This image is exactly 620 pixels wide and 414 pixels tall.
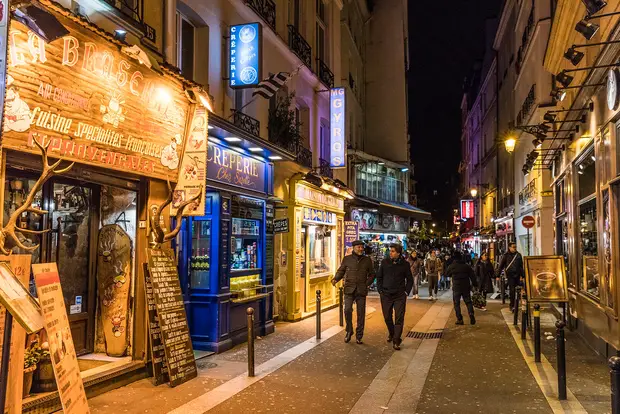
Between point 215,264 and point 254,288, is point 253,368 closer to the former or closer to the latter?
point 215,264

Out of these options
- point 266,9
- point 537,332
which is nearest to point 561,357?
point 537,332

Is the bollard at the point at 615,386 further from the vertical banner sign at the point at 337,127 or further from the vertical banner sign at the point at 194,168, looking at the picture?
the vertical banner sign at the point at 337,127

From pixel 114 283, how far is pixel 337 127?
453 inches

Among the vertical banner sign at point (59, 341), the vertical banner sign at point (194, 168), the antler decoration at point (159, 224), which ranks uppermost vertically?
the vertical banner sign at point (194, 168)

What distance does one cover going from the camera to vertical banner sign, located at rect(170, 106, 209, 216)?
9.05m

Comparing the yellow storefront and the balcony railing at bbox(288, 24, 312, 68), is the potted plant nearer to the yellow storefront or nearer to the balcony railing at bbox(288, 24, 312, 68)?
the yellow storefront

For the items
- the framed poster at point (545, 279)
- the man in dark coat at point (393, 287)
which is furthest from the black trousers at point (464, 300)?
the man in dark coat at point (393, 287)

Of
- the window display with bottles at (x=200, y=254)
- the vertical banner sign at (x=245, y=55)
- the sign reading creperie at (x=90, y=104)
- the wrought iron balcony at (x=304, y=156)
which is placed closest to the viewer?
the sign reading creperie at (x=90, y=104)

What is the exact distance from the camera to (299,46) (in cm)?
1644

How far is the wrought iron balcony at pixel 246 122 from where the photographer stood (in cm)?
1221

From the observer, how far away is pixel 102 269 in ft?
28.8

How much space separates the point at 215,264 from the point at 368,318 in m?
6.37

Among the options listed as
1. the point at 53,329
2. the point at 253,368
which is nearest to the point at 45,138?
the point at 53,329

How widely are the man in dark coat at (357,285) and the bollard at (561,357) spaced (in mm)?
4689
